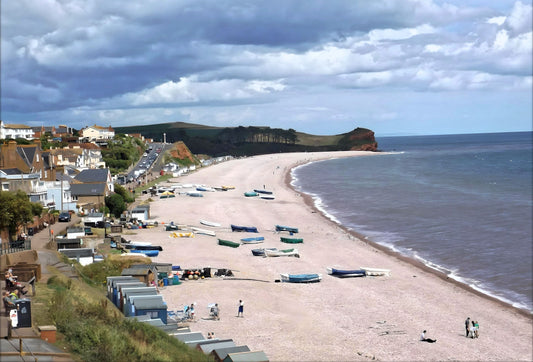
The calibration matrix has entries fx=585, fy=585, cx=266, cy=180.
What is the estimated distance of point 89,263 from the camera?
115ft

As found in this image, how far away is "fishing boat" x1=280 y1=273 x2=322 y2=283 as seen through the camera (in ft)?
125

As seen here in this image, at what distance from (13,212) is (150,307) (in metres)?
19.2

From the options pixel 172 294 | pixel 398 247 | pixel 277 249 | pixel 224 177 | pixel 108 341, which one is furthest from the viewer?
pixel 224 177

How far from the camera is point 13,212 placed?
127ft

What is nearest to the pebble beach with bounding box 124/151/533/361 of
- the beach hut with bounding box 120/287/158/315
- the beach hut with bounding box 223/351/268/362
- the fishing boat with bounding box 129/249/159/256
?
the fishing boat with bounding box 129/249/159/256

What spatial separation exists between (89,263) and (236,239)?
19.5 meters

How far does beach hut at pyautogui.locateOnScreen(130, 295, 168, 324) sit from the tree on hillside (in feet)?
57.3

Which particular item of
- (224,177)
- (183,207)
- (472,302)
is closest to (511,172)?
(224,177)

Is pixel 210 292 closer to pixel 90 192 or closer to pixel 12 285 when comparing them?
pixel 12 285

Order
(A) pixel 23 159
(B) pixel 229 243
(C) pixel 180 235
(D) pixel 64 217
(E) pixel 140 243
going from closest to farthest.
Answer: (E) pixel 140 243 < (B) pixel 229 243 < (D) pixel 64 217 < (C) pixel 180 235 < (A) pixel 23 159

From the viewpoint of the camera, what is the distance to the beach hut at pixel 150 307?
23938mm

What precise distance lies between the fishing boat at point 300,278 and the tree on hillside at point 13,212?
59.0 ft

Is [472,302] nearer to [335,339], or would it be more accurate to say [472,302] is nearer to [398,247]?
[335,339]

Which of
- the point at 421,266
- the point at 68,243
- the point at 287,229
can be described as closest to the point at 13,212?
the point at 68,243
